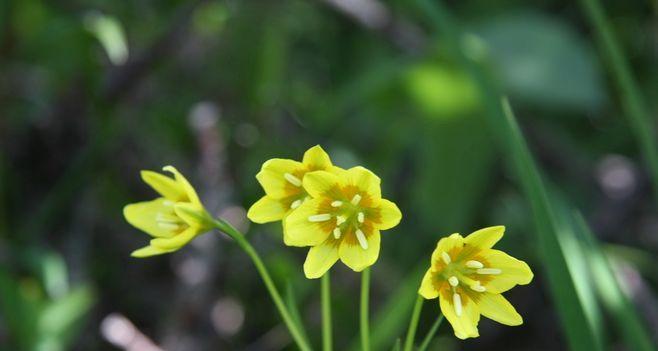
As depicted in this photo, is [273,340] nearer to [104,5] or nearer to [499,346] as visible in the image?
[499,346]

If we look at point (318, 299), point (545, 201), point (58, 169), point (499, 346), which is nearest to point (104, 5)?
point (58, 169)

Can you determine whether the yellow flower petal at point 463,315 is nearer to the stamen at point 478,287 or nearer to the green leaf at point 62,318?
the stamen at point 478,287

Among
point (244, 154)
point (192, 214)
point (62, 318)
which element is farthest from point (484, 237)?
point (244, 154)

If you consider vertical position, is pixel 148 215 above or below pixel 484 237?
below

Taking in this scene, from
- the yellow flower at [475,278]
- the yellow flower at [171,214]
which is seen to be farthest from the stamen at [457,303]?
the yellow flower at [171,214]

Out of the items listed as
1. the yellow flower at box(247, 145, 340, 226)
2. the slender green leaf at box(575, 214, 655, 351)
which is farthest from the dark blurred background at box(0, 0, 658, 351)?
the yellow flower at box(247, 145, 340, 226)

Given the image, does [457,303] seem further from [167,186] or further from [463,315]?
[167,186]

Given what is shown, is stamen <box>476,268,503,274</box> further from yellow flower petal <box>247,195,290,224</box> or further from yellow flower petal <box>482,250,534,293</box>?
yellow flower petal <box>247,195,290,224</box>
